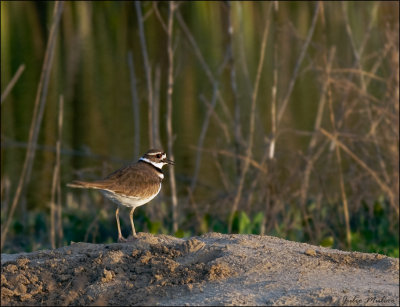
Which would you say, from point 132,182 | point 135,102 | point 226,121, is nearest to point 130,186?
point 132,182

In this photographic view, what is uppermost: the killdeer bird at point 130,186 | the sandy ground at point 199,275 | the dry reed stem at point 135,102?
the dry reed stem at point 135,102

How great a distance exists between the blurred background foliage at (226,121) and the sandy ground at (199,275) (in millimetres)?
2973

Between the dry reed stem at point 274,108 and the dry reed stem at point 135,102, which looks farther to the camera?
the dry reed stem at point 135,102

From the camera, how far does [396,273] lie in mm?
4969

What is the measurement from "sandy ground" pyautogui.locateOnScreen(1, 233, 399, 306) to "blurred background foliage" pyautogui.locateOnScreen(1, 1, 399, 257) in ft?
9.75

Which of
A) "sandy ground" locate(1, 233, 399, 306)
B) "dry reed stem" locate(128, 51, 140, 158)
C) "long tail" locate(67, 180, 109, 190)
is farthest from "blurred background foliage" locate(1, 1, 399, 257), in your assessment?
"sandy ground" locate(1, 233, 399, 306)

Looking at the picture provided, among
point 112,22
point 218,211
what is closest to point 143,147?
point 218,211

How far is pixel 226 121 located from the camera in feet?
58.6

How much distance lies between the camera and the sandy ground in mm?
4426

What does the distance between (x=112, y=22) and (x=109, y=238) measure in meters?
25.1

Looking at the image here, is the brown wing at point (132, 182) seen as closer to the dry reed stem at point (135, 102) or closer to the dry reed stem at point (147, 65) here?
the dry reed stem at point (147, 65)

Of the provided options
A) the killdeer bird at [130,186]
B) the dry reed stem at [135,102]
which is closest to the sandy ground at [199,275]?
the killdeer bird at [130,186]

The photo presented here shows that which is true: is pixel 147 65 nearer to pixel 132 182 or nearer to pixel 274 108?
pixel 274 108

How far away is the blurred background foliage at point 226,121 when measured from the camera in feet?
30.1
